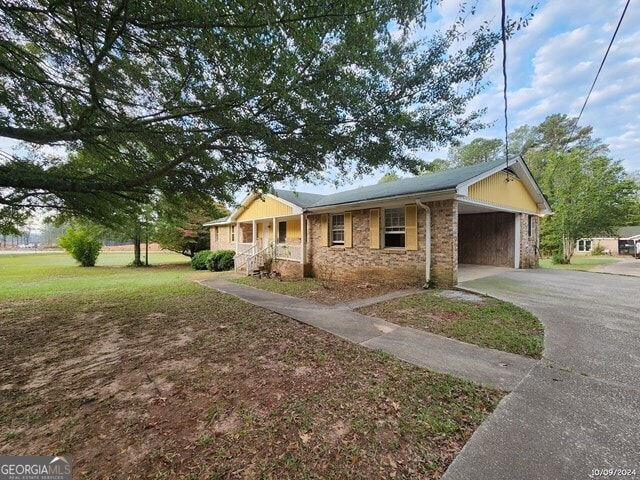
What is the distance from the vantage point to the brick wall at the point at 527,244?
1181cm

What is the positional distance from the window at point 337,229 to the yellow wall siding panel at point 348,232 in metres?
0.54

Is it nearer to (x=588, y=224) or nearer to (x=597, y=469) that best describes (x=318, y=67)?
(x=597, y=469)

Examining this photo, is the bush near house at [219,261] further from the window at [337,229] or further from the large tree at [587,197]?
the large tree at [587,197]

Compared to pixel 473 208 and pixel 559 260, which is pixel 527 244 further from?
pixel 559 260

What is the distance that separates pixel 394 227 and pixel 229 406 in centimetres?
815

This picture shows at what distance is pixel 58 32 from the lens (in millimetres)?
3852

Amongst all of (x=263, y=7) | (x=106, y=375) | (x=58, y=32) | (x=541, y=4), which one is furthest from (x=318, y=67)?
(x=106, y=375)

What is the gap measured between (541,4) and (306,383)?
547cm

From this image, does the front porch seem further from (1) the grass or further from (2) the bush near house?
(1) the grass

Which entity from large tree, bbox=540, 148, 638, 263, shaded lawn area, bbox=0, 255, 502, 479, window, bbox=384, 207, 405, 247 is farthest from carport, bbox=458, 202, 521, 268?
shaded lawn area, bbox=0, 255, 502, 479

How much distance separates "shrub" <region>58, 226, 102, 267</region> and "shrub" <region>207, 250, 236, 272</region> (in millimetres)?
9542

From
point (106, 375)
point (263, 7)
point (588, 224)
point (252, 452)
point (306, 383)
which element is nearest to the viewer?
point (252, 452)

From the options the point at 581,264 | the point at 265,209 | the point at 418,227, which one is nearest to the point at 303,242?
the point at 265,209

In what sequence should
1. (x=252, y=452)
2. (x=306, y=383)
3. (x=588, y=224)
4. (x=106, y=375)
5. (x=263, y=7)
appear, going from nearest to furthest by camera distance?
(x=252, y=452) < (x=263, y=7) < (x=306, y=383) < (x=106, y=375) < (x=588, y=224)
